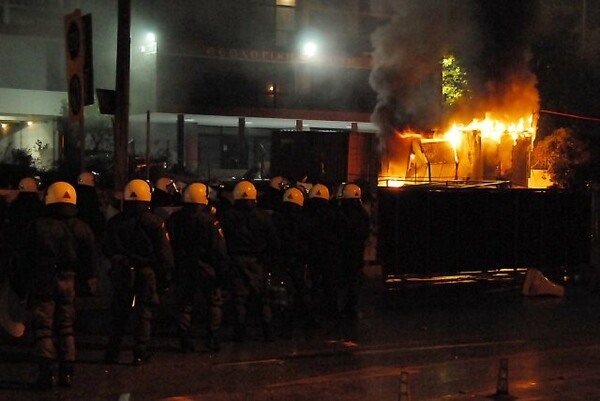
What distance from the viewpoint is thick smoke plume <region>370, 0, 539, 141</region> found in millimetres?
22922

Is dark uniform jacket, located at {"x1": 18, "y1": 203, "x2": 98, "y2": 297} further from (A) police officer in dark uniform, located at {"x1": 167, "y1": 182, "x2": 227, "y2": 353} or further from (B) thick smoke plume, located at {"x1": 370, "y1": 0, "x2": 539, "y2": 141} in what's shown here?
(B) thick smoke plume, located at {"x1": 370, "y1": 0, "x2": 539, "y2": 141}

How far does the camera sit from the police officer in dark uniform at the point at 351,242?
11516 mm

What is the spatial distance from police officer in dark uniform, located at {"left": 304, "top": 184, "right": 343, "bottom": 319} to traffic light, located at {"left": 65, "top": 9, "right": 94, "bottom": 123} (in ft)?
9.59

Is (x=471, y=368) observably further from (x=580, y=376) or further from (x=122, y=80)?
(x=122, y=80)

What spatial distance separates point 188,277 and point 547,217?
777 centimetres

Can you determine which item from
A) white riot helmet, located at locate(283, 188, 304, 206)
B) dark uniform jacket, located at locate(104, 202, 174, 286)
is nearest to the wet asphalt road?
dark uniform jacket, located at locate(104, 202, 174, 286)

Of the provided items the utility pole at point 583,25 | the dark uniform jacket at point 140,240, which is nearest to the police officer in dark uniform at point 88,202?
the dark uniform jacket at point 140,240

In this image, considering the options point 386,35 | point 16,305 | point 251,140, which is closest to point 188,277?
point 16,305

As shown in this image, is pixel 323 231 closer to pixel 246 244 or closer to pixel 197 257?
pixel 246 244

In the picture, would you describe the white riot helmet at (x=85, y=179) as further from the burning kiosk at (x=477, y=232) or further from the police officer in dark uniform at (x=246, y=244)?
the burning kiosk at (x=477, y=232)

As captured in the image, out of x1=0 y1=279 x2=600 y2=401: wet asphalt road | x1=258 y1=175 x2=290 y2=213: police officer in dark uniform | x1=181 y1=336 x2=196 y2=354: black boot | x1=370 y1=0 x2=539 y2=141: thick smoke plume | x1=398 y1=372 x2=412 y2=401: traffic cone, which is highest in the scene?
x1=370 y1=0 x2=539 y2=141: thick smoke plume

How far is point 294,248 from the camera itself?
422 inches

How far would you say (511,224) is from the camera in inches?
575

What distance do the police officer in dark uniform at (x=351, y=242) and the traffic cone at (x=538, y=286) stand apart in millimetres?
3597
